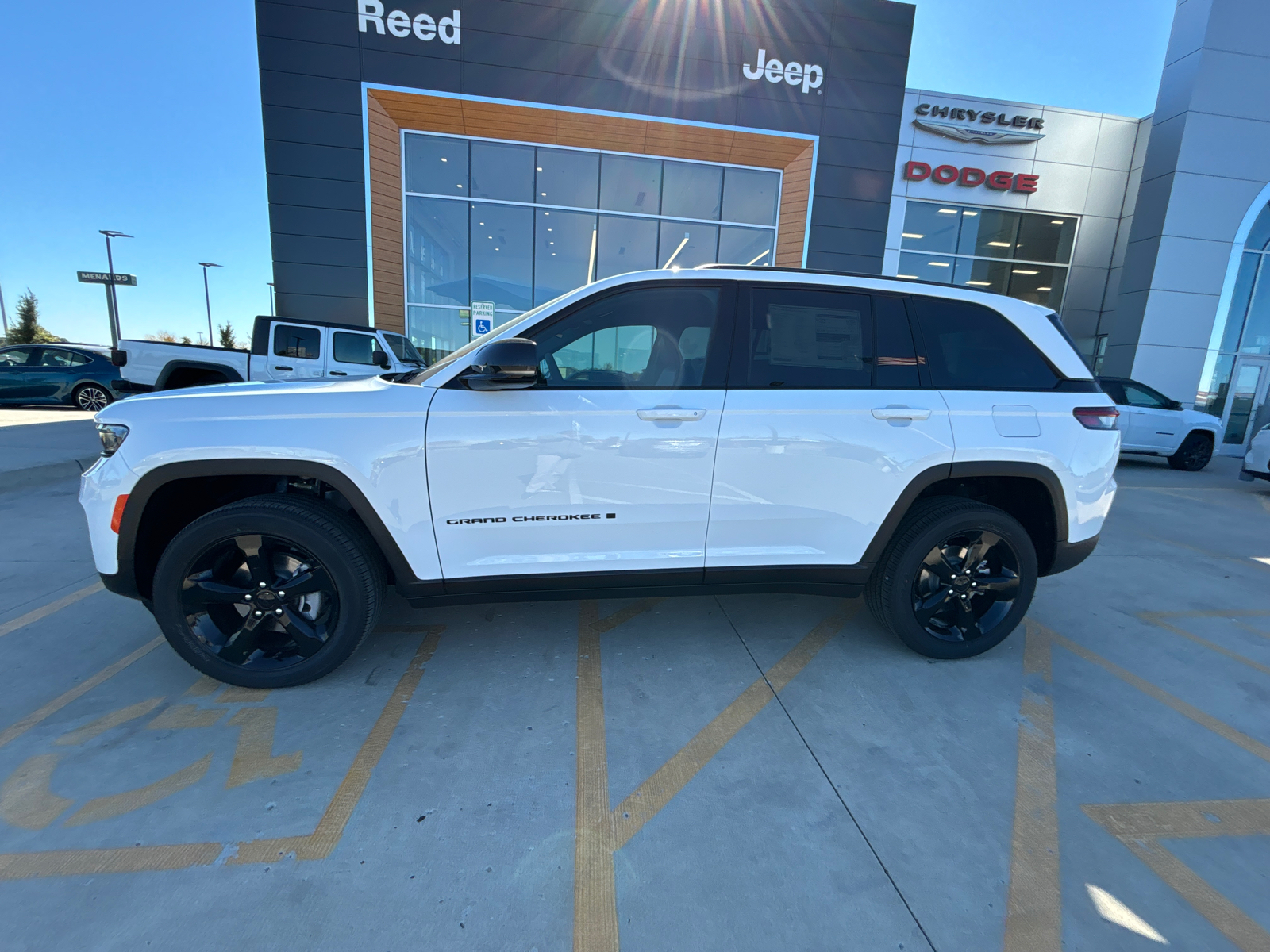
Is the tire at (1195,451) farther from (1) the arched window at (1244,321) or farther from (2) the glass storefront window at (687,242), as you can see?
(2) the glass storefront window at (687,242)

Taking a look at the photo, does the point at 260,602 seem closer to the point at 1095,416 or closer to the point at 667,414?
the point at 667,414

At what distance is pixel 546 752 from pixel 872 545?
1829 mm

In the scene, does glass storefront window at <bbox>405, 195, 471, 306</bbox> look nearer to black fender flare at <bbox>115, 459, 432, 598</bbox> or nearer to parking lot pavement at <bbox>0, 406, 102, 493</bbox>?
parking lot pavement at <bbox>0, 406, 102, 493</bbox>

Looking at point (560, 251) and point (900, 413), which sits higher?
point (560, 251)

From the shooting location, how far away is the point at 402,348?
10102mm

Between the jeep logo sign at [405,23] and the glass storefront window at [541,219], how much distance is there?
176 centimetres

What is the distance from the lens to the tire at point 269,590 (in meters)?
2.40

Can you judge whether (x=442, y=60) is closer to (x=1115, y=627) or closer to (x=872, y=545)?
(x=872, y=545)

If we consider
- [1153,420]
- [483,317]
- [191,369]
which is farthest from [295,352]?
[1153,420]

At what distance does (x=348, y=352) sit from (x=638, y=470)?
8.57 m

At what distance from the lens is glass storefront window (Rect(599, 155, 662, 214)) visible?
12.8 metres


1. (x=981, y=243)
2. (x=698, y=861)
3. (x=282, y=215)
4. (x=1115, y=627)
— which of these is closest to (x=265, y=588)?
(x=698, y=861)

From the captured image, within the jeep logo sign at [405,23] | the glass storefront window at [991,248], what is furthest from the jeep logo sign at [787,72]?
the jeep logo sign at [405,23]

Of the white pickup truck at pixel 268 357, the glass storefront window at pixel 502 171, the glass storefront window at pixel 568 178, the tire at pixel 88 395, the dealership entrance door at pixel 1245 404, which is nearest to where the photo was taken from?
the white pickup truck at pixel 268 357
